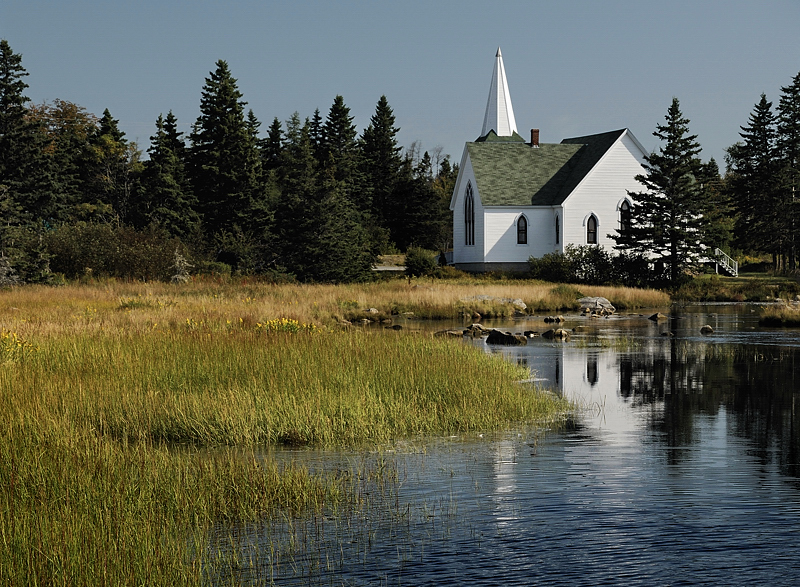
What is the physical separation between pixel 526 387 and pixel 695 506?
24.5 ft

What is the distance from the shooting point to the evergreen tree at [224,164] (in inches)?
2438

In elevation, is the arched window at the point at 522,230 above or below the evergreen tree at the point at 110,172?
below

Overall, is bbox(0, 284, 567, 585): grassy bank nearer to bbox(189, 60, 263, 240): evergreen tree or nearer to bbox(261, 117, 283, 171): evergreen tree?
bbox(189, 60, 263, 240): evergreen tree

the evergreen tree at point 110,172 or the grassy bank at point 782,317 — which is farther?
the evergreen tree at point 110,172

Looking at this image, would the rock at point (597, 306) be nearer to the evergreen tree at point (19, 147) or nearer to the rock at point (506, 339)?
the rock at point (506, 339)

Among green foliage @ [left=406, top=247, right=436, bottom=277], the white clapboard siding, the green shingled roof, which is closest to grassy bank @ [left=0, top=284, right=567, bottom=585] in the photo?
green foliage @ [left=406, top=247, right=436, bottom=277]

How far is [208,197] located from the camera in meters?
65.2

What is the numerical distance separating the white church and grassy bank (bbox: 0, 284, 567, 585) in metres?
40.2

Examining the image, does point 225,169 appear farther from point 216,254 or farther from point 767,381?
point 767,381

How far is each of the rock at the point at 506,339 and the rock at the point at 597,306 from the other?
14288 mm

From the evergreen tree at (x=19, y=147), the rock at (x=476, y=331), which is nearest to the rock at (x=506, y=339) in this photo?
the rock at (x=476, y=331)

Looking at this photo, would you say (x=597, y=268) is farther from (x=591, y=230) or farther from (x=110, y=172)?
(x=110, y=172)

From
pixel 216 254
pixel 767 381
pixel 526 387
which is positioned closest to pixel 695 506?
pixel 526 387

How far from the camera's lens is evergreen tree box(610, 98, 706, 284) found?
51.3 meters
